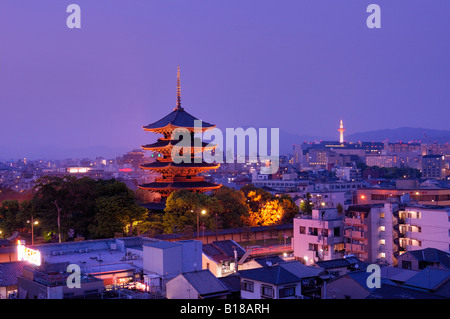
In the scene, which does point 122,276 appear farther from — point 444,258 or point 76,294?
point 444,258

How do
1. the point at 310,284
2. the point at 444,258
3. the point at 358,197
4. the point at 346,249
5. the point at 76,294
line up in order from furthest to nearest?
1. the point at 358,197
2. the point at 346,249
3. the point at 444,258
4. the point at 310,284
5. the point at 76,294

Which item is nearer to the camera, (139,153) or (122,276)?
(122,276)

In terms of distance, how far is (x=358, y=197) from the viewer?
45.9 m

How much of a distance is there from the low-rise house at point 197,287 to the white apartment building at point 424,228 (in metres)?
12.9

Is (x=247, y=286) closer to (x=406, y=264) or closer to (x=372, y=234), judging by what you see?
(x=406, y=264)

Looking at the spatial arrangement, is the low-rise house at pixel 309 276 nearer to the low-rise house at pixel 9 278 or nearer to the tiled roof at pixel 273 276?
the tiled roof at pixel 273 276

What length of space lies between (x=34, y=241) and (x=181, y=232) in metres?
8.05

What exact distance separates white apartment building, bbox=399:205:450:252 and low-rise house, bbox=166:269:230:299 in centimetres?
1288

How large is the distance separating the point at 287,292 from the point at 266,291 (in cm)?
55

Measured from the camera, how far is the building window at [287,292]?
43.2 ft

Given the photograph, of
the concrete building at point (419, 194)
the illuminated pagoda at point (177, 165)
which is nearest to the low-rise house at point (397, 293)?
the illuminated pagoda at point (177, 165)
